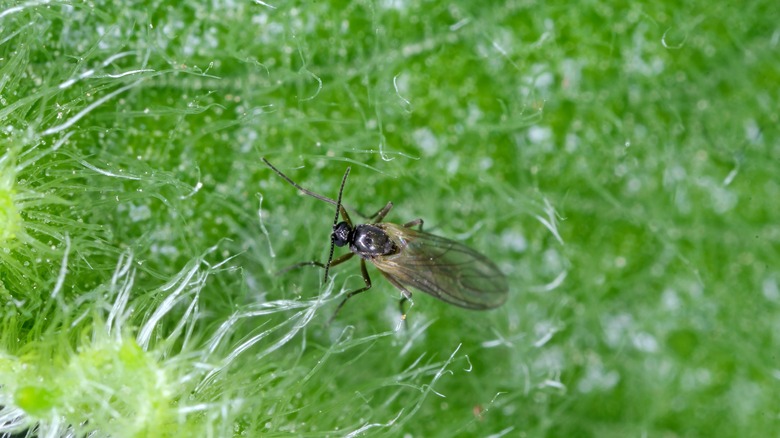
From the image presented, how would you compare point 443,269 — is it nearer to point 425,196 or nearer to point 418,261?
point 418,261

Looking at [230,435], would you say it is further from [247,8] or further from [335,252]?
[247,8]

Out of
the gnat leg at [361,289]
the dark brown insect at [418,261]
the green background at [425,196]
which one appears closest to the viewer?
the green background at [425,196]

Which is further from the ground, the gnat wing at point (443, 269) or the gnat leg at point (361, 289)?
the gnat leg at point (361, 289)

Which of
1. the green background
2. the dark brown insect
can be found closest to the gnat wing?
the dark brown insect

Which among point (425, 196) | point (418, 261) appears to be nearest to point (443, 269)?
point (418, 261)

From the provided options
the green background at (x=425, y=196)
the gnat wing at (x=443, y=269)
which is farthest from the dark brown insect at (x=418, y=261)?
the green background at (x=425, y=196)

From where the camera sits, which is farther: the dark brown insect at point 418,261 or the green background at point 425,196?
the dark brown insect at point 418,261

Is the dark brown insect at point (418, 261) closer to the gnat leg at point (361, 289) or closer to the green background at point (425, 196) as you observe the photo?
the gnat leg at point (361, 289)
